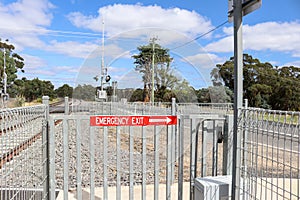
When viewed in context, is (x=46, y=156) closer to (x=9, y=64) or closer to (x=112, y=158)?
(x=112, y=158)

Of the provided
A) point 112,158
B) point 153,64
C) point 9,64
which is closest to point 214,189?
point 153,64

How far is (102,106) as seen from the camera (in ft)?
7.30

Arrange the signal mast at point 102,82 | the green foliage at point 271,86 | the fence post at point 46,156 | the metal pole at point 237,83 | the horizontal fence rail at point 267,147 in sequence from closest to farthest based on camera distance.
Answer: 1. the horizontal fence rail at point 267,147
2. the metal pole at point 237,83
3. the fence post at point 46,156
4. the signal mast at point 102,82
5. the green foliage at point 271,86

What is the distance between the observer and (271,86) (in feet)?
51.8

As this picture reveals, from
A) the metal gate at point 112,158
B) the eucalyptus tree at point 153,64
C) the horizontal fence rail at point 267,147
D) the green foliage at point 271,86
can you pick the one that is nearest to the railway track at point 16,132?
the metal gate at point 112,158

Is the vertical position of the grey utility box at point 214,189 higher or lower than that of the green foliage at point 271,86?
lower

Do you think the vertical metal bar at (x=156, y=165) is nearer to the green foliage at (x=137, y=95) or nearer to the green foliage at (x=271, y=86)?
the green foliage at (x=137, y=95)

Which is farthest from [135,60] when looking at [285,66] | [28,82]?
[28,82]

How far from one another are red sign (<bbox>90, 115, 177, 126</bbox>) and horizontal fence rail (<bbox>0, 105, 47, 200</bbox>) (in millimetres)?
380

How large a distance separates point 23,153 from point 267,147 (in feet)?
4.35

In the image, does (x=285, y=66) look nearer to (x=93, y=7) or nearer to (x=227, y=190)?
(x=93, y=7)

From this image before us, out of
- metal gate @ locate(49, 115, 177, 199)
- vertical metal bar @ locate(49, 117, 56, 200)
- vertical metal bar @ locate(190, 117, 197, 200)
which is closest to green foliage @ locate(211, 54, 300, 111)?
metal gate @ locate(49, 115, 177, 199)

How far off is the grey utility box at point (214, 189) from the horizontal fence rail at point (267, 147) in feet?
0.43

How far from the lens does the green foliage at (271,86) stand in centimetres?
1439
